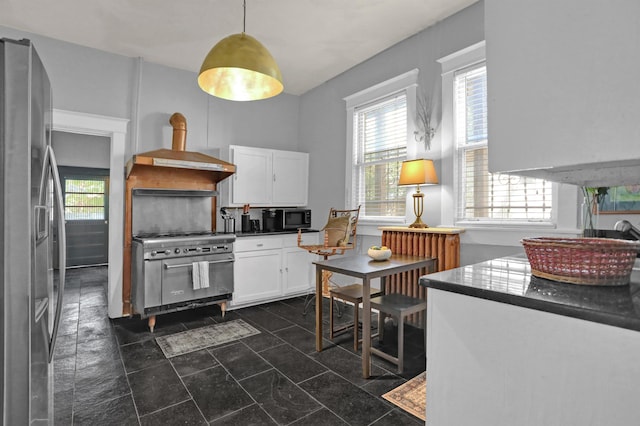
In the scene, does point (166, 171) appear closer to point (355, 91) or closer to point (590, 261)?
point (355, 91)

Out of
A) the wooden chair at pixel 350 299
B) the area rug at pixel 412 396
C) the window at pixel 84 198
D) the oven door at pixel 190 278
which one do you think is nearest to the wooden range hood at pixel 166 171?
the oven door at pixel 190 278

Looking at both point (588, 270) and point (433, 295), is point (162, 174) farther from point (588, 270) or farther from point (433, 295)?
point (588, 270)

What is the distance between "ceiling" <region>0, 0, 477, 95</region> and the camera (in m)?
3.08

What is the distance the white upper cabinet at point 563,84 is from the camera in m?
0.81

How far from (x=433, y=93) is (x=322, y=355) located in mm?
2761

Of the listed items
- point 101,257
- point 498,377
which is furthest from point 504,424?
point 101,257

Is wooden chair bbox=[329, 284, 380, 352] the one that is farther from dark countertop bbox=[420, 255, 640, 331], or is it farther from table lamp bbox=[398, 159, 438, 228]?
dark countertop bbox=[420, 255, 640, 331]

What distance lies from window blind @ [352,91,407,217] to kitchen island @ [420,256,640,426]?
271 cm

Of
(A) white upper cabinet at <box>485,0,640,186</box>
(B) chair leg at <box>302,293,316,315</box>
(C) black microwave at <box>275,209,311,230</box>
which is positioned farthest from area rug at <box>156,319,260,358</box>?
(A) white upper cabinet at <box>485,0,640,186</box>

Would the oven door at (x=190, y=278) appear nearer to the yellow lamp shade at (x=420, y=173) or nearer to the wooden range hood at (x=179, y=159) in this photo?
the wooden range hood at (x=179, y=159)

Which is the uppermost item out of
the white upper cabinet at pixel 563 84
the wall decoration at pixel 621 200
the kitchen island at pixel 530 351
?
the white upper cabinet at pixel 563 84

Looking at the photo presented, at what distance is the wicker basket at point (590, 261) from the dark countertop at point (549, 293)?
0.09ft

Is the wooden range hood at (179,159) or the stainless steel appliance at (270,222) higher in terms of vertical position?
the wooden range hood at (179,159)

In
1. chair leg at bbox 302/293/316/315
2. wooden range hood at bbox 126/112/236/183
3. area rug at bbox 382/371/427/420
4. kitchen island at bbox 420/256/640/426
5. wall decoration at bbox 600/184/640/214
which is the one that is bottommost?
area rug at bbox 382/371/427/420
